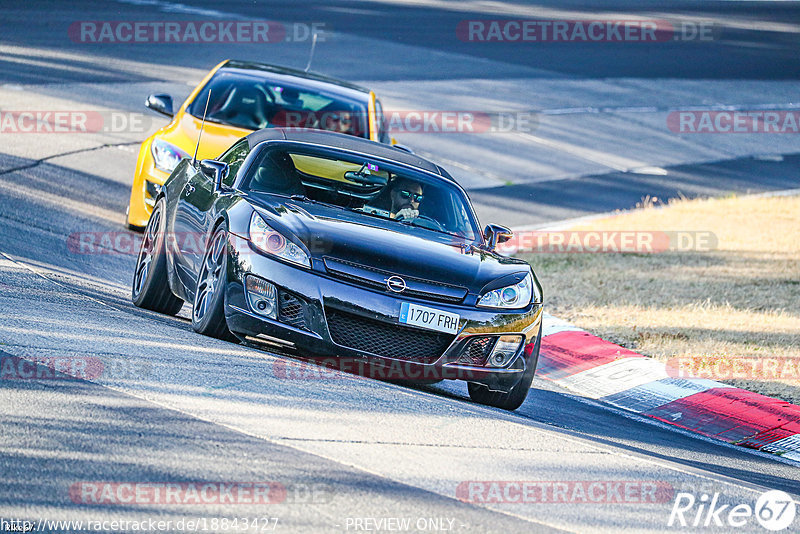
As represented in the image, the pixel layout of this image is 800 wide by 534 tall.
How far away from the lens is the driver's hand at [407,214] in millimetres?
8180

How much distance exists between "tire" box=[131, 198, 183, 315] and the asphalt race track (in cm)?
19

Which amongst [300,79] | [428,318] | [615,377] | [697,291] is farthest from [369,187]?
[697,291]

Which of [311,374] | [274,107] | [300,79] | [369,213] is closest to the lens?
[311,374]

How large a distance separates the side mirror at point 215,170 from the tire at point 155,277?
691 mm

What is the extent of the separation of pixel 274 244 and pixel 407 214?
1.38 m

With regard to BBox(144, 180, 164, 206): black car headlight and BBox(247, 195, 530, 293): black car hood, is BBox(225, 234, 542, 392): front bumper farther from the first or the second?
BBox(144, 180, 164, 206): black car headlight

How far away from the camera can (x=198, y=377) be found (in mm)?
6297

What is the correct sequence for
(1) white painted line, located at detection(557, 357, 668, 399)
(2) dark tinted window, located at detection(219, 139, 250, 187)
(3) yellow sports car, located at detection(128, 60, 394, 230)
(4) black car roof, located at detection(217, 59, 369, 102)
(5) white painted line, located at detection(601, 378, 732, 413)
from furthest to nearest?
(4) black car roof, located at detection(217, 59, 369, 102) → (3) yellow sports car, located at detection(128, 60, 394, 230) → (1) white painted line, located at detection(557, 357, 668, 399) → (5) white painted line, located at detection(601, 378, 732, 413) → (2) dark tinted window, located at detection(219, 139, 250, 187)

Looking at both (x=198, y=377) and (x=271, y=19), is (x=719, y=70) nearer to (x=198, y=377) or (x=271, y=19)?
(x=271, y=19)

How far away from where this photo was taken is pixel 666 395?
925 cm

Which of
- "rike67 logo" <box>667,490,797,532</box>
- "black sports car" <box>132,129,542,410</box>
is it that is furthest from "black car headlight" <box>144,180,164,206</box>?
"rike67 logo" <box>667,490,797,532</box>

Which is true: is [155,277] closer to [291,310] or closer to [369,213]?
[369,213]

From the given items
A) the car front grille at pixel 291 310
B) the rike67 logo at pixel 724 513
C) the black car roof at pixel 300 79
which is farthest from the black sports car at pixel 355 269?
the black car roof at pixel 300 79

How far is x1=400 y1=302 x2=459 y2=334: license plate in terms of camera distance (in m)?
6.94
